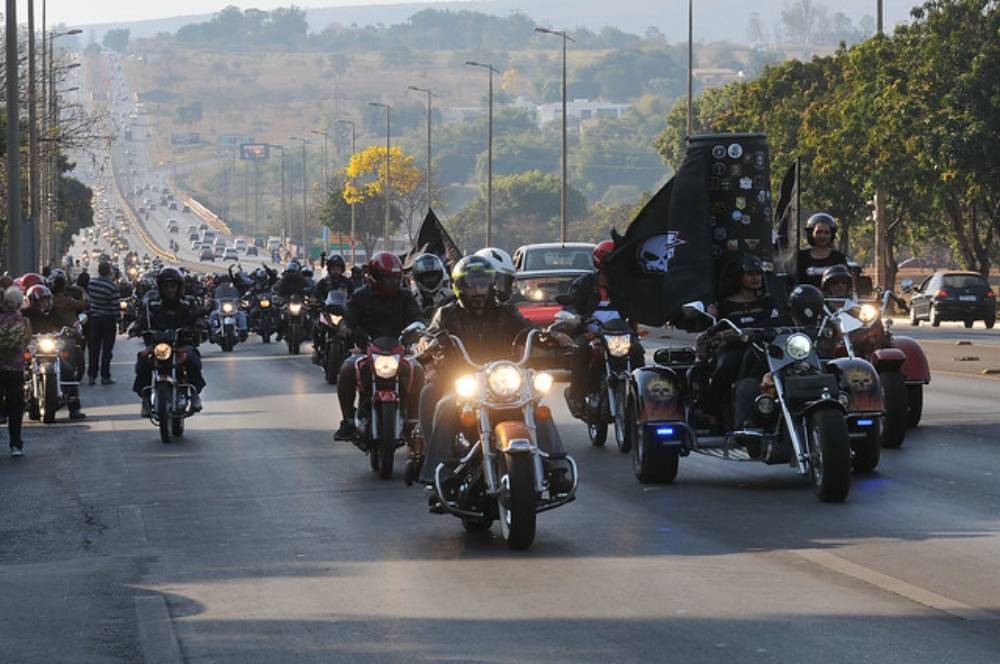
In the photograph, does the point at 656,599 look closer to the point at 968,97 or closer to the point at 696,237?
the point at 696,237

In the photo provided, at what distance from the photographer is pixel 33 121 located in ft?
178

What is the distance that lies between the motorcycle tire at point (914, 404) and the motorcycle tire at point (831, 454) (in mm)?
6308

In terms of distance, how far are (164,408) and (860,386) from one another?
826cm

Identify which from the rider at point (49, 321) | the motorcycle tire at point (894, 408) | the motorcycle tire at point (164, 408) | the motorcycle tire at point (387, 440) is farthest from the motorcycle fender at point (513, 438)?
the rider at point (49, 321)

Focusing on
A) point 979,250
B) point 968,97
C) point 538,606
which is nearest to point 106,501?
point 538,606

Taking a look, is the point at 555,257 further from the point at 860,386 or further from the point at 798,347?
the point at 798,347

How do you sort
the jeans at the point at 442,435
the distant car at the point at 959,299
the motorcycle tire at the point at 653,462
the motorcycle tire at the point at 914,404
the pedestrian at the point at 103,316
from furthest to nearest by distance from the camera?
the distant car at the point at 959,299 < the pedestrian at the point at 103,316 < the motorcycle tire at the point at 914,404 < the motorcycle tire at the point at 653,462 < the jeans at the point at 442,435

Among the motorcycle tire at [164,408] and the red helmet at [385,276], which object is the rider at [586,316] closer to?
the red helmet at [385,276]

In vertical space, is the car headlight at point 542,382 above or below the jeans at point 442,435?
above

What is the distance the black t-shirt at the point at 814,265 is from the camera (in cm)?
1838

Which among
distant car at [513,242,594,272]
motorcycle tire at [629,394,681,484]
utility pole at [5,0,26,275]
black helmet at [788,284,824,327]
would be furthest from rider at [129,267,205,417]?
utility pole at [5,0,26,275]

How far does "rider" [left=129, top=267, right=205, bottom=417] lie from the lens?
2141 cm

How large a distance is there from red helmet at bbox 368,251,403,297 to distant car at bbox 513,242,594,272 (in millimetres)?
17441

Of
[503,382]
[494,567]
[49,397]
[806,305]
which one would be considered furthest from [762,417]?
[49,397]
